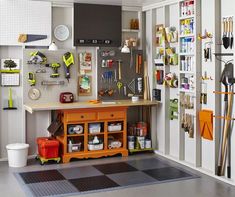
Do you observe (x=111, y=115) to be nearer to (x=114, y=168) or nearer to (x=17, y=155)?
(x=114, y=168)

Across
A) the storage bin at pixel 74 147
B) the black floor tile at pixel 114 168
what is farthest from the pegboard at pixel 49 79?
the black floor tile at pixel 114 168

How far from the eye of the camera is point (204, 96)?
218 inches

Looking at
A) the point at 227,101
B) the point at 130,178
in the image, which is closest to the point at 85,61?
the point at 130,178

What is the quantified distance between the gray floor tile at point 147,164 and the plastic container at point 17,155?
1.57 m

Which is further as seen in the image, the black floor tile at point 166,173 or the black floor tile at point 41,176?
the black floor tile at point 166,173

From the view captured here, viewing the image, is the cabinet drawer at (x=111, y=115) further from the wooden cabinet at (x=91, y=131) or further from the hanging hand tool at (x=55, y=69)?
the hanging hand tool at (x=55, y=69)

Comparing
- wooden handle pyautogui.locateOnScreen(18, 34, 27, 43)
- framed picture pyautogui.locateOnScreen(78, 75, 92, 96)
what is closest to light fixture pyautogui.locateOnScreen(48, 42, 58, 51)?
wooden handle pyautogui.locateOnScreen(18, 34, 27, 43)

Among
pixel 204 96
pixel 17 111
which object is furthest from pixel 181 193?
pixel 17 111

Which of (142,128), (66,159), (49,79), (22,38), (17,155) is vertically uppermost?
(22,38)

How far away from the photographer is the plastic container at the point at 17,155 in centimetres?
578

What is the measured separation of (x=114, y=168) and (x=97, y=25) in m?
2.38

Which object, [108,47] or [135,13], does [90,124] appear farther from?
[135,13]

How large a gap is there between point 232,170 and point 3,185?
2.88 metres

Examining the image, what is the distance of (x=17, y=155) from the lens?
580 cm
